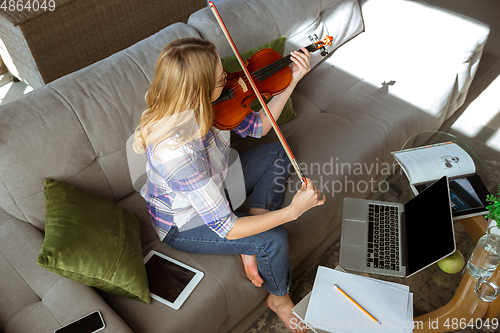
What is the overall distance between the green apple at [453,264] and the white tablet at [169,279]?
0.82 meters

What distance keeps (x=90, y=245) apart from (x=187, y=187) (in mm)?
367

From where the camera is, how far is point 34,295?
1.23 metres

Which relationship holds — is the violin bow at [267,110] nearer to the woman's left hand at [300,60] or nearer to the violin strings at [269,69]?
the violin strings at [269,69]

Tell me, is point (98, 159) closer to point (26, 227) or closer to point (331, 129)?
point (26, 227)

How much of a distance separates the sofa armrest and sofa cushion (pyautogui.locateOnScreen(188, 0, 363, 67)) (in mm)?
1153

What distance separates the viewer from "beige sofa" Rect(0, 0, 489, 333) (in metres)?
1.26

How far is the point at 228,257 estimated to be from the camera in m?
1.42

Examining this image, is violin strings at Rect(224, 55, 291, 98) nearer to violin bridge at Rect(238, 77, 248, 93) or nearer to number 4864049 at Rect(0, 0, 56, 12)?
violin bridge at Rect(238, 77, 248, 93)

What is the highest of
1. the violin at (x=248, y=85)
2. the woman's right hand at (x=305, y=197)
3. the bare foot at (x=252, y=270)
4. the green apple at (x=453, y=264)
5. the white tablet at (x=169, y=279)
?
the violin at (x=248, y=85)

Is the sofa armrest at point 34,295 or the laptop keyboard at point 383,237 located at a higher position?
the sofa armrest at point 34,295

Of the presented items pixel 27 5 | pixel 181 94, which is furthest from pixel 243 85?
pixel 27 5

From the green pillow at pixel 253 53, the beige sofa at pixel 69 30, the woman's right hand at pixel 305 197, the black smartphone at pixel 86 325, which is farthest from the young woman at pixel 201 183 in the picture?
the beige sofa at pixel 69 30

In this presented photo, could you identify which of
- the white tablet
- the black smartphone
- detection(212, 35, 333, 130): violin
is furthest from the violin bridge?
the black smartphone

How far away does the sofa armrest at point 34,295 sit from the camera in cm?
114
